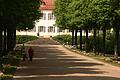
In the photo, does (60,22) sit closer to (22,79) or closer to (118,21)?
(118,21)

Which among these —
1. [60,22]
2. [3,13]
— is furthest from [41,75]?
[60,22]

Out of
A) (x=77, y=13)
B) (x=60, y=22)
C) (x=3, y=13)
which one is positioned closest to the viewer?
(x=3, y=13)

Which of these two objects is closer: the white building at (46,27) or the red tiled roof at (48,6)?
the white building at (46,27)

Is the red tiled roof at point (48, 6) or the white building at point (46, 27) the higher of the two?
the red tiled roof at point (48, 6)

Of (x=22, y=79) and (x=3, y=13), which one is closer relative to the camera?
(x=22, y=79)

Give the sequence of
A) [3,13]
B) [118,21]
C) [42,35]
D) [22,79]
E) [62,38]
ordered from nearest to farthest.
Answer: [22,79] → [3,13] → [118,21] → [62,38] → [42,35]

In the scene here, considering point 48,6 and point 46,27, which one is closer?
point 46,27

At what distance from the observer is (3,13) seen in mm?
32469

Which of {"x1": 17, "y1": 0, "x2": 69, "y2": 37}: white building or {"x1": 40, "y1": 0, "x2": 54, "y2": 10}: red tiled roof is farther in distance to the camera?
{"x1": 40, "y1": 0, "x2": 54, "y2": 10}: red tiled roof

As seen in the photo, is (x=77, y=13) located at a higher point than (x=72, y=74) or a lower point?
higher

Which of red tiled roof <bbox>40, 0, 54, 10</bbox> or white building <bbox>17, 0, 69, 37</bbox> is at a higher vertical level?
red tiled roof <bbox>40, 0, 54, 10</bbox>

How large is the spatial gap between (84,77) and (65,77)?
1.18m

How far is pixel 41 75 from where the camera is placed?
108 feet

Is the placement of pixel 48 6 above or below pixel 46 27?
above
